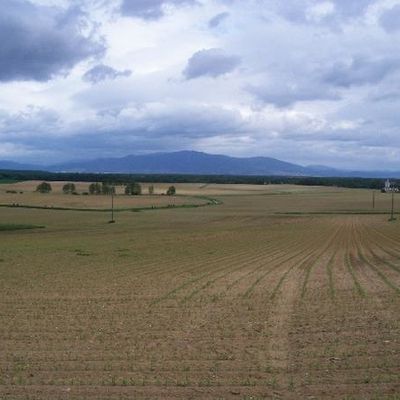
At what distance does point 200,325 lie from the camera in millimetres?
15836

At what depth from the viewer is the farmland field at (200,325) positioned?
429 inches

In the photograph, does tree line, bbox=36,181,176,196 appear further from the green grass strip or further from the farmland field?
the farmland field

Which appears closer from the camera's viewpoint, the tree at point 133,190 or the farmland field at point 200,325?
the farmland field at point 200,325

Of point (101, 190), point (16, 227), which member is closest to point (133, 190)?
point (101, 190)

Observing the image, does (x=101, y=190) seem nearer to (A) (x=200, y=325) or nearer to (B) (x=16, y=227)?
(B) (x=16, y=227)

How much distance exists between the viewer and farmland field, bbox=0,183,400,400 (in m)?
10.9

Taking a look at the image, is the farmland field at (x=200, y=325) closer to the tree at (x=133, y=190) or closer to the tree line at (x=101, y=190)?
the tree line at (x=101, y=190)

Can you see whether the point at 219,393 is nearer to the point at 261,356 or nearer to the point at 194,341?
the point at 261,356

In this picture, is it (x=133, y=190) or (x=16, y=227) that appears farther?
(x=133, y=190)

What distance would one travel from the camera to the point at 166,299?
1998 centimetres

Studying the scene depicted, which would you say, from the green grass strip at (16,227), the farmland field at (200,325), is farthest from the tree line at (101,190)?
the farmland field at (200,325)

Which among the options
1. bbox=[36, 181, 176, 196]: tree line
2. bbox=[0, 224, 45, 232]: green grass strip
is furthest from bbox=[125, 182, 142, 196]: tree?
bbox=[0, 224, 45, 232]: green grass strip

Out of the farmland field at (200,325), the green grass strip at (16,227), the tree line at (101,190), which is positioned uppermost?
the tree line at (101,190)

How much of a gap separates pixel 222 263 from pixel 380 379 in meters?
20.9
